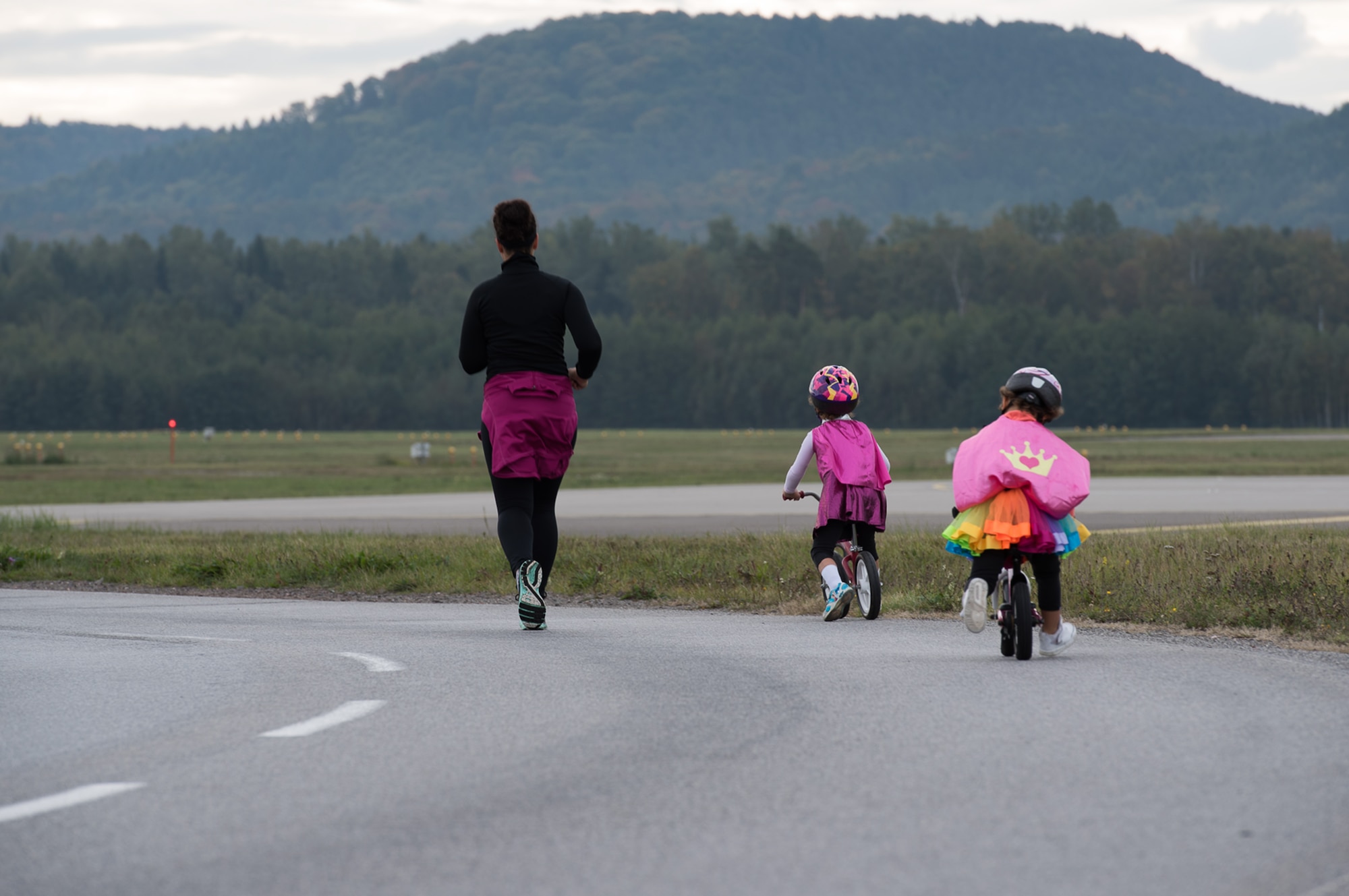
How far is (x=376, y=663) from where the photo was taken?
29.1 feet

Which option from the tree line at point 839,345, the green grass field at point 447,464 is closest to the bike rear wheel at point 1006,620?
the green grass field at point 447,464

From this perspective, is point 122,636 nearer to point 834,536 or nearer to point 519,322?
point 519,322

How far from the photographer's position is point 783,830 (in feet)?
16.2

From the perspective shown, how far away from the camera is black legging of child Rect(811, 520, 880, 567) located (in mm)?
11180

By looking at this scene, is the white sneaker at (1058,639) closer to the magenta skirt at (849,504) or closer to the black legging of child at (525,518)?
the magenta skirt at (849,504)

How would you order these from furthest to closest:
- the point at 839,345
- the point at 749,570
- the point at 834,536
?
1. the point at 839,345
2. the point at 749,570
3. the point at 834,536

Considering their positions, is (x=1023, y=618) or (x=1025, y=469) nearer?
(x=1025, y=469)

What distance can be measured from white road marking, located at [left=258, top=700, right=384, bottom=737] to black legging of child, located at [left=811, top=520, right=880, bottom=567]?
14.3ft

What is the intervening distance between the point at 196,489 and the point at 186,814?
37.8 meters

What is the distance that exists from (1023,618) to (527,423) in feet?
10.1

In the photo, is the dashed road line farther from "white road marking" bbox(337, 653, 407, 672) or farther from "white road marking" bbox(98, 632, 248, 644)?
"white road marking" bbox(337, 653, 407, 672)

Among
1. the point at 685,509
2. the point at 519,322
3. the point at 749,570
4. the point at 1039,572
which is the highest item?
the point at 519,322

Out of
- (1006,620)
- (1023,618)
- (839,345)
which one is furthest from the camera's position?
(839,345)

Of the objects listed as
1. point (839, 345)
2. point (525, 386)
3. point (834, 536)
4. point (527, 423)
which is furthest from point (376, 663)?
point (839, 345)
